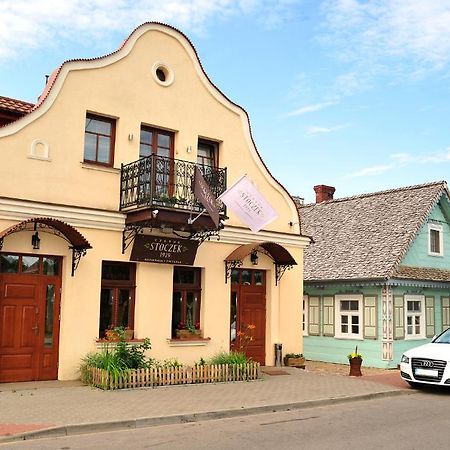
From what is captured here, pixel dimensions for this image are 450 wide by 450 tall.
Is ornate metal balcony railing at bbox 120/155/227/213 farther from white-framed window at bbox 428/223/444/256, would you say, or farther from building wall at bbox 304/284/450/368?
white-framed window at bbox 428/223/444/256

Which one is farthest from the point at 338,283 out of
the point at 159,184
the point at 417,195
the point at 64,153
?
the point at 64,153

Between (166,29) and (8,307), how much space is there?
26.8 feet

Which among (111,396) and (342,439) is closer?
(342,439)

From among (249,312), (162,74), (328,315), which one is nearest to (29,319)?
(249,312)

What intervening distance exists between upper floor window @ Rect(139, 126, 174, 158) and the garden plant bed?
5.42 m

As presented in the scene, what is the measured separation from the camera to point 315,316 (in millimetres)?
22484

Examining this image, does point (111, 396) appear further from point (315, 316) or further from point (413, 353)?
point (315, 316)

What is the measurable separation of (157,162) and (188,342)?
4.72m

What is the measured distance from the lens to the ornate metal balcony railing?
13648 millimetres

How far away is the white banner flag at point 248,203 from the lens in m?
14.8

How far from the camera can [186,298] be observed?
1573 cm

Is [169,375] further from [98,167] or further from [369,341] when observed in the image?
[369,341]

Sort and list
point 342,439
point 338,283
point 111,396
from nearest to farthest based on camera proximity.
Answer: point 342,439
point 111,396
point 338,283

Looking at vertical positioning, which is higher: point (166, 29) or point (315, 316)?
point (166, 29)
